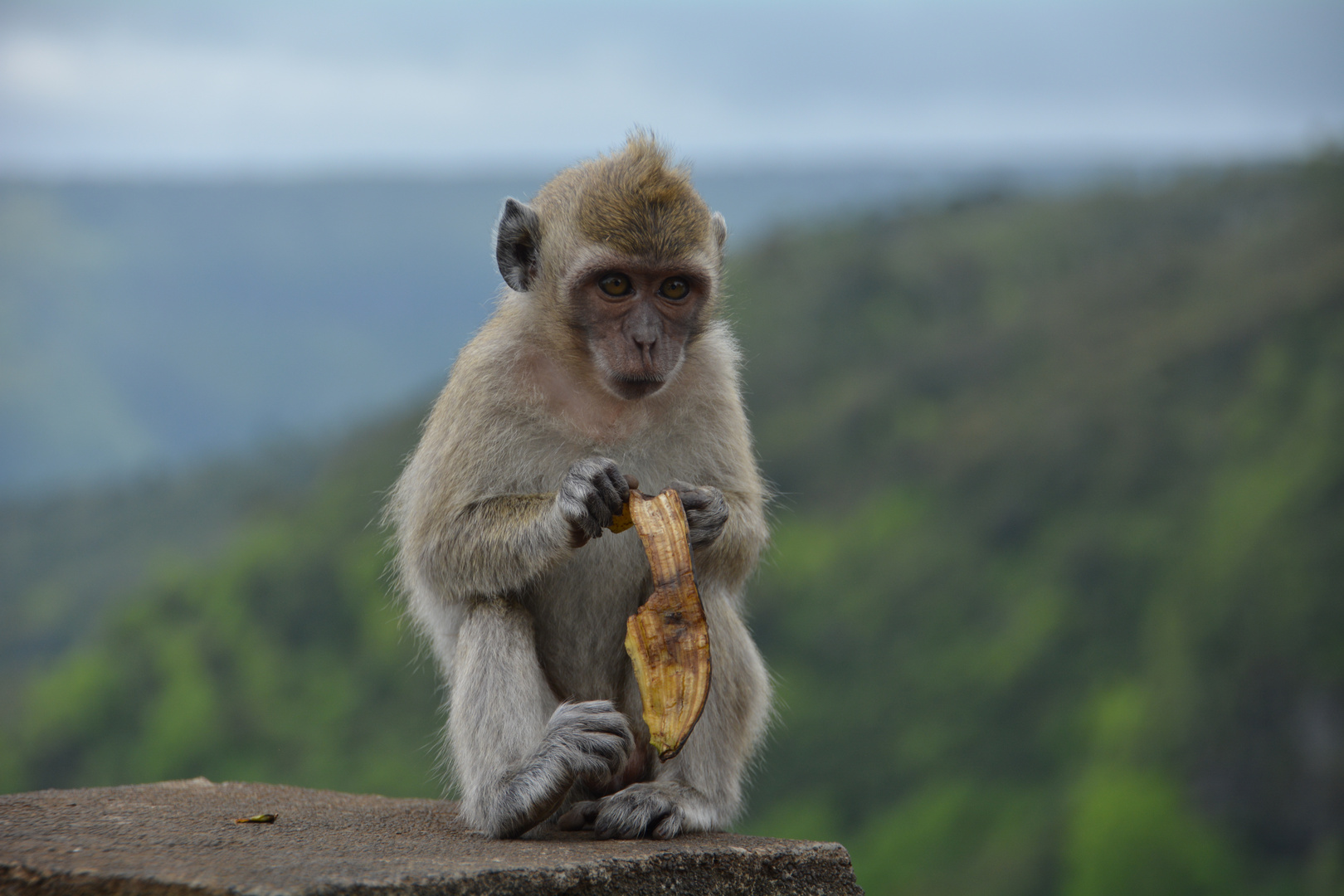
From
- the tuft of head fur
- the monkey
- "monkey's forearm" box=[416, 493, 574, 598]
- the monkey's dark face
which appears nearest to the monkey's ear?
the monkey

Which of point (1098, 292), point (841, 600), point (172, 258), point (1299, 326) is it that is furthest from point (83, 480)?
point (1299, 326)

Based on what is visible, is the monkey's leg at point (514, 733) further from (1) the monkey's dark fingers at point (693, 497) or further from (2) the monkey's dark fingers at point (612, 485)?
(1) the monkey's dark fingers at point (693, 497)

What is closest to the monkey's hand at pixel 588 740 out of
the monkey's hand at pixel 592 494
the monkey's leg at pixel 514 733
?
the monkey's leg at pixel 514 733

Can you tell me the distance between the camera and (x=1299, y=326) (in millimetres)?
54750

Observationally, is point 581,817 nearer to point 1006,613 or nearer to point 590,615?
point 590,615

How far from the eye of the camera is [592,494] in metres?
5.18

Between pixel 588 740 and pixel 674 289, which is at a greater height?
pixel 674 289

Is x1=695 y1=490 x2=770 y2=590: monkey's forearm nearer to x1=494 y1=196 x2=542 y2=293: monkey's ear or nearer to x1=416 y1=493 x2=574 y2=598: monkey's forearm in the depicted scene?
x1=416 y1=493 x2=574 y2=598: monkey's forearm

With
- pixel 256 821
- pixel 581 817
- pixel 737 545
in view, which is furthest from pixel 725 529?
pixel 256 821

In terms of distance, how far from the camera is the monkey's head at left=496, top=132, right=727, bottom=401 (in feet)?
18.2

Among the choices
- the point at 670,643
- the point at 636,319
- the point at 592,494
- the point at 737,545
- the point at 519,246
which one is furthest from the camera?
the point at 519,246

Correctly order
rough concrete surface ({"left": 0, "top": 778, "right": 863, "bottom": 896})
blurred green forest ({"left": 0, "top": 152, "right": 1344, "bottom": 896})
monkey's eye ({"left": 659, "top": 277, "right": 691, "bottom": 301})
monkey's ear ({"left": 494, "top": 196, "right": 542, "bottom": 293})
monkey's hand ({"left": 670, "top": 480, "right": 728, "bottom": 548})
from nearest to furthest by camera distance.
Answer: rough concrete surface ({"left": 0, "top": 778, "right": 863, "bottom": 896}) → monkey's hand ({"left": 670, "top": 480, "right": 728, "bottom": 548}) → monkey's eye ({"left": 659, "top": 277, "right": 691, "bottom": 301}) → monkey's ear ({"left": 494, "top": 196, "right": 542, "bottom": 293}) → blurred green forest ({"left": 0, "top": 152, "right": 1344, "bottom": 896})

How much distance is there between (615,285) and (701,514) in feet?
3.33

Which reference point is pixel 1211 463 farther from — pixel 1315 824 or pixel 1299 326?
pixel 1315 824
